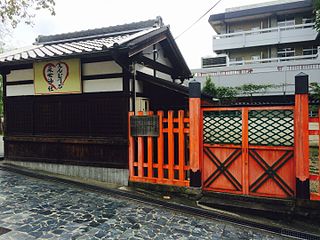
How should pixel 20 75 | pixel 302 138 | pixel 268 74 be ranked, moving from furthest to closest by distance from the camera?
pixel 268 74
pixel 20 75
pixel 302 138

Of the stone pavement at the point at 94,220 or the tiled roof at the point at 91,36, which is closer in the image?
the stone pavement at the point at 94,220

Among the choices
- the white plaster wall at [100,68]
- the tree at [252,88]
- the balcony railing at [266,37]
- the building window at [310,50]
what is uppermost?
the balcony railing at [266,37]

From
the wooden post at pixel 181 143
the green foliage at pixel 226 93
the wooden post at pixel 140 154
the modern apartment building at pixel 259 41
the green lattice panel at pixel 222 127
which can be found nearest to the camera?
the green lattice panel at pixel 222 127

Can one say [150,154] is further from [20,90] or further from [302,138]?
[20,90]

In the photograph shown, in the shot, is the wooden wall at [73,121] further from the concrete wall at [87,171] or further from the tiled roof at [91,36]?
the tiled roof at [91,36]

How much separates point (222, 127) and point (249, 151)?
2.98 feet

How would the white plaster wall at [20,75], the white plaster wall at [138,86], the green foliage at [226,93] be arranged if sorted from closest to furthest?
the white plaster wall at [138,86]
the white plaster wall at [20,75]
the green foliage at [226,93]

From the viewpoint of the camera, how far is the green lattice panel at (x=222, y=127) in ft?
21.6

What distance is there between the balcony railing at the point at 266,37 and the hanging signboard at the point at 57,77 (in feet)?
76.6

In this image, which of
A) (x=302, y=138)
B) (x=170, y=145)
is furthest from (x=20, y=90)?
(x=302, y=138)

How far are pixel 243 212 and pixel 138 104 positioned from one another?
456cm

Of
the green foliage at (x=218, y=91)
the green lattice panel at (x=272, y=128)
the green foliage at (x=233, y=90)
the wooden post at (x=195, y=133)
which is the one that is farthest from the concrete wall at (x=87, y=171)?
the green foliage at (x=218, y=91)

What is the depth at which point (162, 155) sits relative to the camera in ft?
23.7

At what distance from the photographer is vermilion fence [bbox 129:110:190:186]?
702 centimetres
